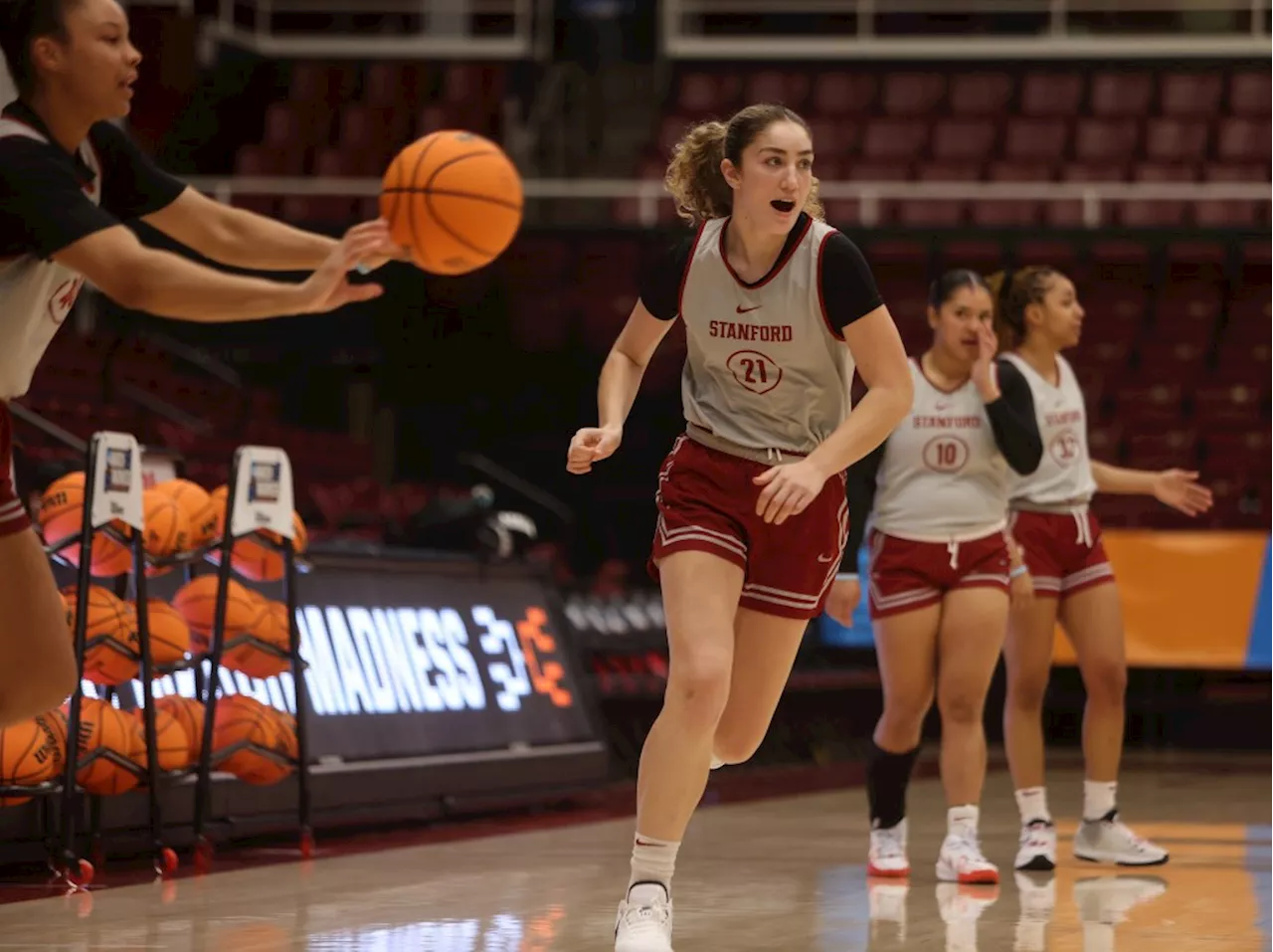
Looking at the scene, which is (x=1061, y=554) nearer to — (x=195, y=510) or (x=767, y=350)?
(x=767, y=350)

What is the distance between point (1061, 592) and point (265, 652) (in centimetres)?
297

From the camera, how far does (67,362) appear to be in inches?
531

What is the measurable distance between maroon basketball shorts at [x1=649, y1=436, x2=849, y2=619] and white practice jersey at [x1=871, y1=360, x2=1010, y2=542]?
1.88 meters

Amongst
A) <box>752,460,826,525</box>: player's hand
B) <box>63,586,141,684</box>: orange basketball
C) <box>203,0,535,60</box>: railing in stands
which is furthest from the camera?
<box>203,0,535,60</box>: railing in stands

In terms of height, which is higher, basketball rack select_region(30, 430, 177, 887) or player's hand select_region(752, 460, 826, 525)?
player's hand select_region(752, 460, 826, 525)

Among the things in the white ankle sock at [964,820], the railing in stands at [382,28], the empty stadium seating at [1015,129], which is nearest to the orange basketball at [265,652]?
the white ankle sock at [964,820]

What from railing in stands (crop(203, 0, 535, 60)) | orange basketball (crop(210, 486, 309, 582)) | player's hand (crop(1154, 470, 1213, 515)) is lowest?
orange basketball (crop(210, 486, 309, 582))

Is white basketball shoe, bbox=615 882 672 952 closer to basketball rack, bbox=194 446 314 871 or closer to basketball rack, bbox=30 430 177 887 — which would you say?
basketball rack, bbox=30 430 177 887

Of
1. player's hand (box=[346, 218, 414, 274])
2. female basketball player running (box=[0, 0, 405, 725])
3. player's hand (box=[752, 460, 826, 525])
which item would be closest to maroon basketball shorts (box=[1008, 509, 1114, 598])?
player's hand (box=[752, 460, 826, 525])

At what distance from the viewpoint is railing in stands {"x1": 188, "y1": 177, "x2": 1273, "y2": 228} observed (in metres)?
15.9

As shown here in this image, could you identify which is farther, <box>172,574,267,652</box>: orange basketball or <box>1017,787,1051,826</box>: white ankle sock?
<box>172,574,267,652</box>: orange basketball

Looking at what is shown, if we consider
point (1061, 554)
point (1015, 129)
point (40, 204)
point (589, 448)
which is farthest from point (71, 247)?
point (1015, 129)

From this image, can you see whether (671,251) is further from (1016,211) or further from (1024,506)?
(1016,211)

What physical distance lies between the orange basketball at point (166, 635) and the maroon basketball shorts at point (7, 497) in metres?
2.78
